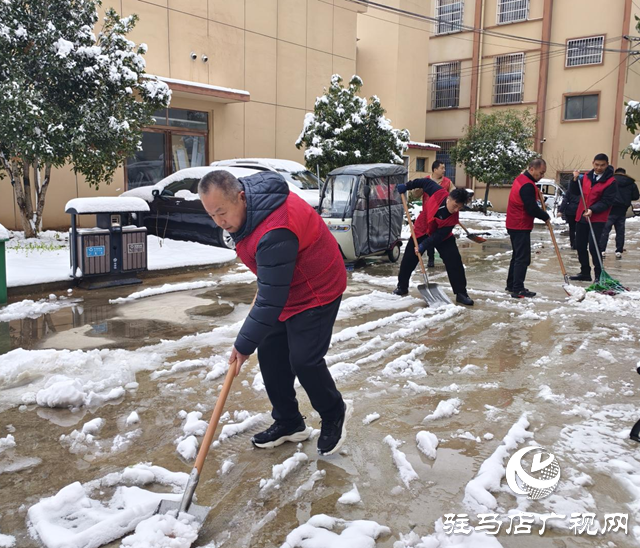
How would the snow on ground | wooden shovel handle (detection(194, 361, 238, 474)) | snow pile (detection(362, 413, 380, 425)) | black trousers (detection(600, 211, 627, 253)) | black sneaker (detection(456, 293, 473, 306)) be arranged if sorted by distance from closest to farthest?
wooden shovel handle (detection(194, 361, 238, 474)) < snow pile (detection(362, 413, 380, 425)) < black sneaker (detection(456, 293, 473, 306)) < the snow on ground < black trousers (detection(600, 211, 627, 253))

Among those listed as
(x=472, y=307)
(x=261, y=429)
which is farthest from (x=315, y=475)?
(x=472, y=307)

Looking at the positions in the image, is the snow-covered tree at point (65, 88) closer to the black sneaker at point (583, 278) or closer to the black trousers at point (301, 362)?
the black trousers at point (301, 362)

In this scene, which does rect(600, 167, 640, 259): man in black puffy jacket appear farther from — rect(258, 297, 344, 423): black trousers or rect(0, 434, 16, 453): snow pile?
rect(0, 434, 16, 453): snow pile

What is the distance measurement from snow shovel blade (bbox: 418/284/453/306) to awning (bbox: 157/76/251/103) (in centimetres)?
947

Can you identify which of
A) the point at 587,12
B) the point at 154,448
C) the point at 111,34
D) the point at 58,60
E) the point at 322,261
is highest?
the point at 587,12

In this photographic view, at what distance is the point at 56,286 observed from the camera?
26.8ft

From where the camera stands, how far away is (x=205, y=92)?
1530 cm

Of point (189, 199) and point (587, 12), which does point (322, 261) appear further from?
point (587, 12)

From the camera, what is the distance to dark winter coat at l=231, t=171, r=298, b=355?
115 inches

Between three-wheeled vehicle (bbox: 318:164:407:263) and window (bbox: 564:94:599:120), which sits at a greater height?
window (bbox: 564:94:599:120)

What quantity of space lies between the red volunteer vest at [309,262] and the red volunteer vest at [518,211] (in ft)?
17.5

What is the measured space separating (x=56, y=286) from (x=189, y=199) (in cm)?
387

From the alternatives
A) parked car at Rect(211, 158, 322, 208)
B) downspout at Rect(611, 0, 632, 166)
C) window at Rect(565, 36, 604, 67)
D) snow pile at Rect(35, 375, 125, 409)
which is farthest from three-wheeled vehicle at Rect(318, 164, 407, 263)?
window at Rect(565, 36, 604, 67)

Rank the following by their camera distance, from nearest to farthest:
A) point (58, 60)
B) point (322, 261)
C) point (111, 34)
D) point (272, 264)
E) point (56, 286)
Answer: point (272, 264)
point (322, 261)
point (56, 286)
point (58, 60)
point (111, 34)
